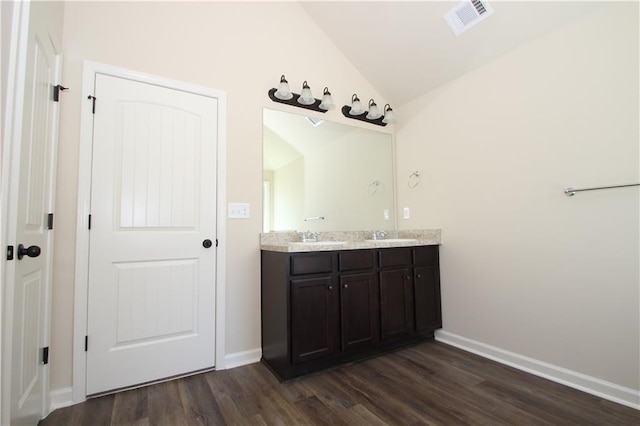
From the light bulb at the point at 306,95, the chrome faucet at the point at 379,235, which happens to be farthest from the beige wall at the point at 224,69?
the chrome faucet at the point at 379,235

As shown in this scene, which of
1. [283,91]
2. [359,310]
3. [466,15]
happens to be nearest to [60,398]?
[359,310]

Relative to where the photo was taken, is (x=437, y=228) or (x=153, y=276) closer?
(x=153, y=276)

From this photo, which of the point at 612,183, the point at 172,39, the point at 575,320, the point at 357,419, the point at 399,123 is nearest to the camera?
the point at 357,419

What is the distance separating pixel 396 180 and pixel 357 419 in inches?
90.4

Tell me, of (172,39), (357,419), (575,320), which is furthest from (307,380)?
(172,39)

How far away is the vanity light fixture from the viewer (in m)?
2.93

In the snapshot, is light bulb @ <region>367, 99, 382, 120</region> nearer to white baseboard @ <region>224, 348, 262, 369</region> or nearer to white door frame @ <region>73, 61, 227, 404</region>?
white door frame @ <region>73, 61, 227, 404</region>

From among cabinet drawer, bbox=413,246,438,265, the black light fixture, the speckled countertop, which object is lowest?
cabinet drawer, bbox=413,246,438,265

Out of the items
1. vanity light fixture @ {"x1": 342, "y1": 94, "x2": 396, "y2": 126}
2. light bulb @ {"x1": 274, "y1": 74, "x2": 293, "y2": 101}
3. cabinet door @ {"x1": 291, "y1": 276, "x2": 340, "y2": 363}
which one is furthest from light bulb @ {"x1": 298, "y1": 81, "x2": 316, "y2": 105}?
cabinet door @ {"x1": 291, "y1": 276, "x2": 340, "y2": 363}

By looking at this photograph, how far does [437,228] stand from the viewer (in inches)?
111

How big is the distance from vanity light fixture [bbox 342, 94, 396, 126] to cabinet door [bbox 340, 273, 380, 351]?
160 cm

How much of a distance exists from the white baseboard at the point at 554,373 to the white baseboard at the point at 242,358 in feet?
5.44

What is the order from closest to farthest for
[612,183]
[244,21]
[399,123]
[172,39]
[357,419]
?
[357,419], [612,183], [172,39], [244,21], [399,123]

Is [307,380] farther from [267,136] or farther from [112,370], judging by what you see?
[267,136]
